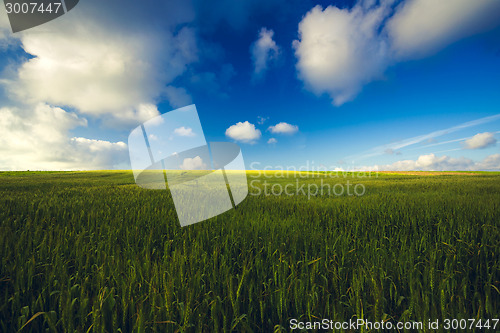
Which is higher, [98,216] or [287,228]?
[98,216]

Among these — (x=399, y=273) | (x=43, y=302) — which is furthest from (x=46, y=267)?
(x=399, y=273)

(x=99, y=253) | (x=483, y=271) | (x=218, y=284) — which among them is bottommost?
(x=483, y=271)

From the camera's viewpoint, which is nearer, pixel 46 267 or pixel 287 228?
pixel 46 267

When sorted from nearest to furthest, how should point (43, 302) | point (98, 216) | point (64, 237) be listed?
point (43, 302) < point (64, 237) < point (98, 216)

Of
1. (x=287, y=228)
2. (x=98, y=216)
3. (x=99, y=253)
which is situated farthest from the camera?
(x=98, y=216)

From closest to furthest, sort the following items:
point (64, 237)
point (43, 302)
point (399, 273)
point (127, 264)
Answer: point (43, 302)
point (399, 273)
point (127, 264)
point (64, 237)

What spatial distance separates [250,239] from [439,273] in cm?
236

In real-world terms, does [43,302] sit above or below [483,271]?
above

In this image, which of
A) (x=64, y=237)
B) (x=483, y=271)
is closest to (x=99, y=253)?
(x=64, y=237)

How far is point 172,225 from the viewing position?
3.87 meters

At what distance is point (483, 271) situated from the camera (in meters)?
2.22

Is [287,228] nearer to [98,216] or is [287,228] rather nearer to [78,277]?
[78,277]

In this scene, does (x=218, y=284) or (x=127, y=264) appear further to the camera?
(x=127, y=264)

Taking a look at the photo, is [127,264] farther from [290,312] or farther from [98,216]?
[98,216]
